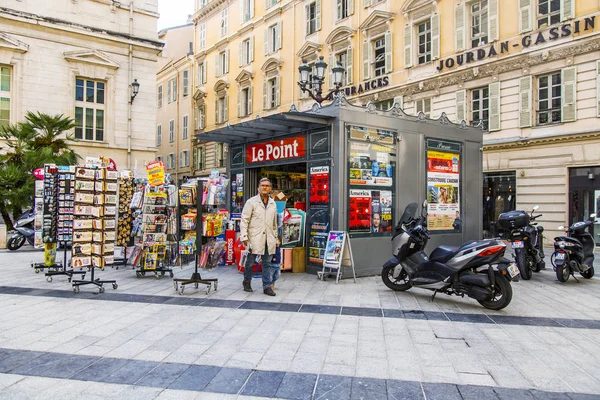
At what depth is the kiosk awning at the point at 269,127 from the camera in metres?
8.55

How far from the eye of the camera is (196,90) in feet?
121

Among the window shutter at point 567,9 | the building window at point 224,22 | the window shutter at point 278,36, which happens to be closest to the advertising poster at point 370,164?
the window shutter at point 567,9

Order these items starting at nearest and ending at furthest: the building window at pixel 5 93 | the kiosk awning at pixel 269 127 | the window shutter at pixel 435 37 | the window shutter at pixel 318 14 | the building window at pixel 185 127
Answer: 1. the kiosk awning at pixel 269 127
2. the window shutter at pixel 435 37
3. the building window at pixel 5 93
4. the window shutter at pixel 318 14
5. the building window at pixel 185 127

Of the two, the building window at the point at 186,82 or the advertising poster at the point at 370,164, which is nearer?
the advertising poster at the point at 370,164

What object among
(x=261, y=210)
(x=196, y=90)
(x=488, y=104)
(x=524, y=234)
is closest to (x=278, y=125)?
(x=261, y=210)

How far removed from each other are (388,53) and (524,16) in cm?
618

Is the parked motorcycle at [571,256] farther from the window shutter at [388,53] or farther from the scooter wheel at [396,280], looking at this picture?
the window shutter at [388,53]

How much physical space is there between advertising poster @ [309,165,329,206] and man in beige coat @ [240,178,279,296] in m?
1.92

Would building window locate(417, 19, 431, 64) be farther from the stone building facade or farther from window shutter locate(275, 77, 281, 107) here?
the stone building facade

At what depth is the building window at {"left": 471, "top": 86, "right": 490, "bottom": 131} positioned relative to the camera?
59.2 feet

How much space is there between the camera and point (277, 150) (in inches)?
397

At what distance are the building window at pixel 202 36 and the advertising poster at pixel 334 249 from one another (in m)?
31.8

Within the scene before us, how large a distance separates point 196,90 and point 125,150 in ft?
47.5

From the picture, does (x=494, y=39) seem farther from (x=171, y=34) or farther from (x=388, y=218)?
(x=171, y=34)
